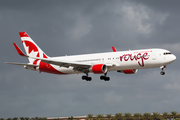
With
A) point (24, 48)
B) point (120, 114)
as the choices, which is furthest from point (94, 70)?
point (120, 114)

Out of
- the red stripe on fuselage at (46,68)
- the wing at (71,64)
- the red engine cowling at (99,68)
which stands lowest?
the red engine cowling at (99,68)

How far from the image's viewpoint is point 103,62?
2434 inches

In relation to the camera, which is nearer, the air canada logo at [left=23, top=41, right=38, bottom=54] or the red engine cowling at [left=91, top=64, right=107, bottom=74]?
the red engine cowling at [left=91, top=64, right=107, bottom=74]

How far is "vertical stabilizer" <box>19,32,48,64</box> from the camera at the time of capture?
71312 mm

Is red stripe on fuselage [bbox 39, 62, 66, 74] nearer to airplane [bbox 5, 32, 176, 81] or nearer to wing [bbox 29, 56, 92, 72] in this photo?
airplane [bbox 5, 32, 176, 81]

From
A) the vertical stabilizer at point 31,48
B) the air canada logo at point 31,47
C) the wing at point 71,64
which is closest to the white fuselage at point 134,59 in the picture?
the wing at point 71,64

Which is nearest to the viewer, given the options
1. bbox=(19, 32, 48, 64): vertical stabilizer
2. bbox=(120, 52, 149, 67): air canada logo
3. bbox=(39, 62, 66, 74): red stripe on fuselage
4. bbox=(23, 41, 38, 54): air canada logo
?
bbox=(120, 52, 149, 67): air canada logo

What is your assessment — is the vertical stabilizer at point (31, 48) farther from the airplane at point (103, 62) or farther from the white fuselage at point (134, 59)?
the white fuselage at point (134, 59)

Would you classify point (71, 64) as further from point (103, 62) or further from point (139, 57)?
point (139, 57)

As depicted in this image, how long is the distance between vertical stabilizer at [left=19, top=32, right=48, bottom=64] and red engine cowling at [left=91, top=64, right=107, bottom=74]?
1534 centimetres

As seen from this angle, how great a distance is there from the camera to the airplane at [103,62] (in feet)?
189

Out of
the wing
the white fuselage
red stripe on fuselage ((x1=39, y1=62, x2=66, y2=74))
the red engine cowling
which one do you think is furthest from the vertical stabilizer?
the red engine cowling

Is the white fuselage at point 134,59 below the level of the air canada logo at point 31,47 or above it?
below

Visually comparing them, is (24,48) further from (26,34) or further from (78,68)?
(78,68)
